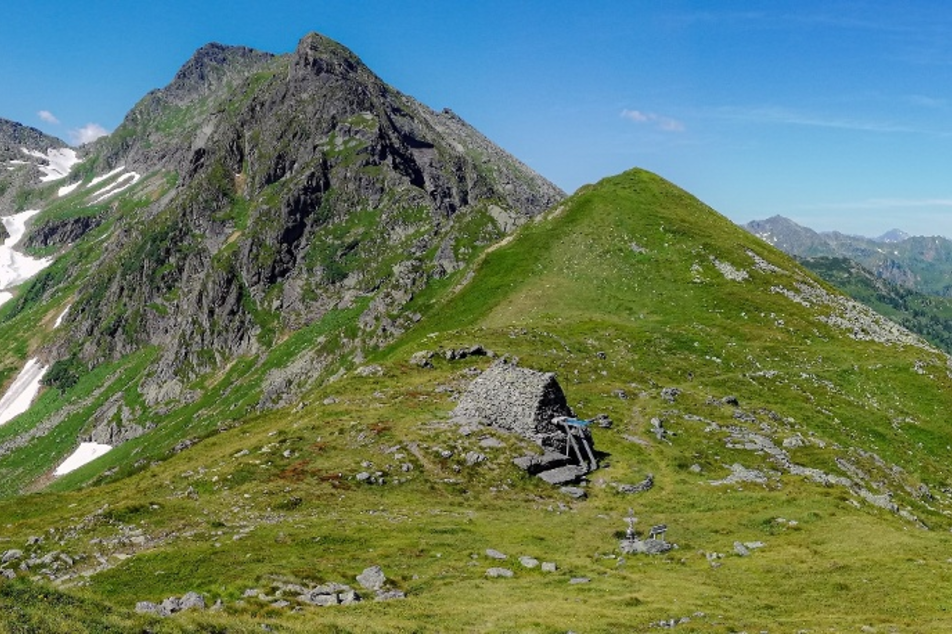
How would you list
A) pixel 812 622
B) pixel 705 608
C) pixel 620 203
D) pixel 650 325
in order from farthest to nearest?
1. pixel 620 203
2. pixel 650 325
3. pixel 705 608
4. pixel 812 622

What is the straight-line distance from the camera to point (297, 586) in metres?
30.1

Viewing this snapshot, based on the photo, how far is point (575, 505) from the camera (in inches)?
1785

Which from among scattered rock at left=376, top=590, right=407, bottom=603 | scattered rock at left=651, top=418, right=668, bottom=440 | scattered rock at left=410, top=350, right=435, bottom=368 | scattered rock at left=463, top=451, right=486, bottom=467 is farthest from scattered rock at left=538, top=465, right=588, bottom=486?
scattered rock at left=410, top=350, right=435, bottom=368

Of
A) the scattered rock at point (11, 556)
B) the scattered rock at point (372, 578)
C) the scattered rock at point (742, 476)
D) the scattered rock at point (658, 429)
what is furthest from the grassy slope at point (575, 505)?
the scattered rock at point (11, 556)

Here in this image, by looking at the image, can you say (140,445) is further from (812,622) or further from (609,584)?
(812,622)

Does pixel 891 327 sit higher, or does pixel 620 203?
pixel 620 203

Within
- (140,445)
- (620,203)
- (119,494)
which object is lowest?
(140,445)

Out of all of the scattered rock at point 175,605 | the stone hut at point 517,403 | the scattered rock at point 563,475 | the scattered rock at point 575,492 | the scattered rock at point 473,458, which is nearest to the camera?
the scattered rock at point 175,605

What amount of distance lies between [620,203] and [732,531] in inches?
3940

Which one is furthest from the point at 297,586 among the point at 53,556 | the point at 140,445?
the point at 140,445

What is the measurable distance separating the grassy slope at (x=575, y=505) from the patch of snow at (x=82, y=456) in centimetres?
10956

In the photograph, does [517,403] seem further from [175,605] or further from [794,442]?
[175,605]

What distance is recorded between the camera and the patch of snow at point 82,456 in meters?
155

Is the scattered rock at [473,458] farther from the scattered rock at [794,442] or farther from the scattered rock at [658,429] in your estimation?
the scattered rock at [794,442]
